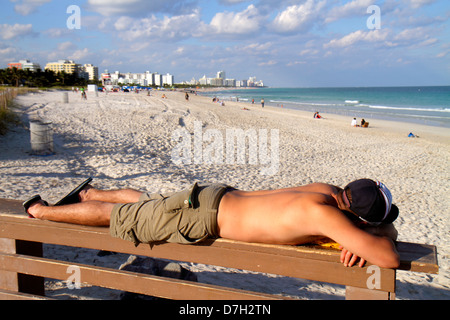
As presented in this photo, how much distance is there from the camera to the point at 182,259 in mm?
2129

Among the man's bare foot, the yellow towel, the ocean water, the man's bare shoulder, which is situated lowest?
the yellow towel

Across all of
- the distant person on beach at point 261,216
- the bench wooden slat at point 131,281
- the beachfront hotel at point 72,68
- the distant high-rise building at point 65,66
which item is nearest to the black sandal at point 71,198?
the distant person on beach at point 261,216

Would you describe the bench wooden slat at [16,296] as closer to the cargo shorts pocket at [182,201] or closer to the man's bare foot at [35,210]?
the man's bare foot at [35,210]

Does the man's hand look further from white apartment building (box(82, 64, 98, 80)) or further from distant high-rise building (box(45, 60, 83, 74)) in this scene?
white apartment building (box(82, 64, 98, 80))

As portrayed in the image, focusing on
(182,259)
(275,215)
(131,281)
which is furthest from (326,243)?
(131,281)

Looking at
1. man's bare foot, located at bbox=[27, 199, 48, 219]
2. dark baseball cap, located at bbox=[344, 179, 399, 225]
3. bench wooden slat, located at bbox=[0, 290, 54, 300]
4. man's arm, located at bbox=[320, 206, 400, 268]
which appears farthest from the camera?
man's bare foot, located at bbox=[27, 199, 48, 219]

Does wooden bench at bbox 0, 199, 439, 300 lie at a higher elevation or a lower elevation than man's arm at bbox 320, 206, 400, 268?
lower

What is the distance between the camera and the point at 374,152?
12.4 metres

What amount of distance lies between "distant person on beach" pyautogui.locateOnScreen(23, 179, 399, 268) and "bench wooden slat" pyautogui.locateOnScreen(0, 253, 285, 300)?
0.24 metres

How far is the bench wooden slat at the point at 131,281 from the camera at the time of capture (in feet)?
6.22

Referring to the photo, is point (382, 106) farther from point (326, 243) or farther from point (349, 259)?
point (349, 259)

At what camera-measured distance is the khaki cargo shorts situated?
6.87ft

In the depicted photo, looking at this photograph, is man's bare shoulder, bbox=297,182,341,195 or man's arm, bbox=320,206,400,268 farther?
man's bare shoulder, bbox=297,182,341,195

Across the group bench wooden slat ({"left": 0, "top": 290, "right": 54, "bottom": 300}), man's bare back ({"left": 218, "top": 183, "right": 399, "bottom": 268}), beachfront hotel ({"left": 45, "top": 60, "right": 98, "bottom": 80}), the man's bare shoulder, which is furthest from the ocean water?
beachfront hotel ({"left": 45, "top": 60, "right": 98, "bottom": 80})
